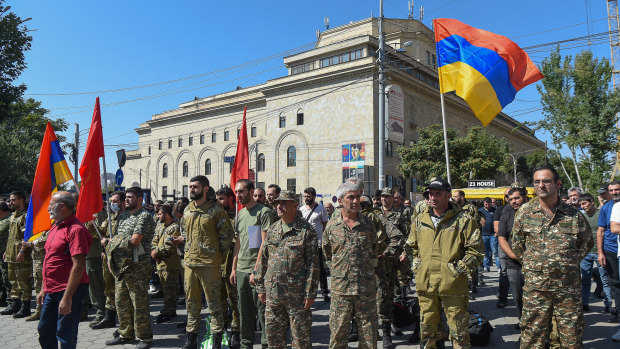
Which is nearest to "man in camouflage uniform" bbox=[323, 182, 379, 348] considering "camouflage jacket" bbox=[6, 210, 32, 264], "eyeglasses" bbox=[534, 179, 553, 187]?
"eyeglasses" bbox=[534, 179, 553, 187]

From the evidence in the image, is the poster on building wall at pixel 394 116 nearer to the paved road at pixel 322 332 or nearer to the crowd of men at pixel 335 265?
the paved road at pixel 322 332

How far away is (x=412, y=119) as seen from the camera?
128 feet

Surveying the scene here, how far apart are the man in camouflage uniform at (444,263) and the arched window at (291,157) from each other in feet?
121

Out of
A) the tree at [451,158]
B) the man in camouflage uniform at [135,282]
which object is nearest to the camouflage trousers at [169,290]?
the man in camouflage uniform at [135,282]

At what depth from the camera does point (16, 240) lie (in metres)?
7.40

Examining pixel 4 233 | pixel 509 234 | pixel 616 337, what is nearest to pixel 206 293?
pixel 509 234

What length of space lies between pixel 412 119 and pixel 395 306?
115 feet

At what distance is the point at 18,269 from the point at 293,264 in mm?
6222

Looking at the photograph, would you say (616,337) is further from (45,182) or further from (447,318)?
(45,182)

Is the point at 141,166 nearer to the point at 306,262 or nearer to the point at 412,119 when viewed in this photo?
the point at 412,119

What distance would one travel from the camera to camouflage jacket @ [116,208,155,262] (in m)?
5.50

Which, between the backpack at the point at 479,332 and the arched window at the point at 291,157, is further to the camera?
the arched window at the point at 291,157

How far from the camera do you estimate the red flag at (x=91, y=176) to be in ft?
19.8

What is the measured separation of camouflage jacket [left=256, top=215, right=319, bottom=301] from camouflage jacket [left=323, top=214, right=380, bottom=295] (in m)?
0.23
